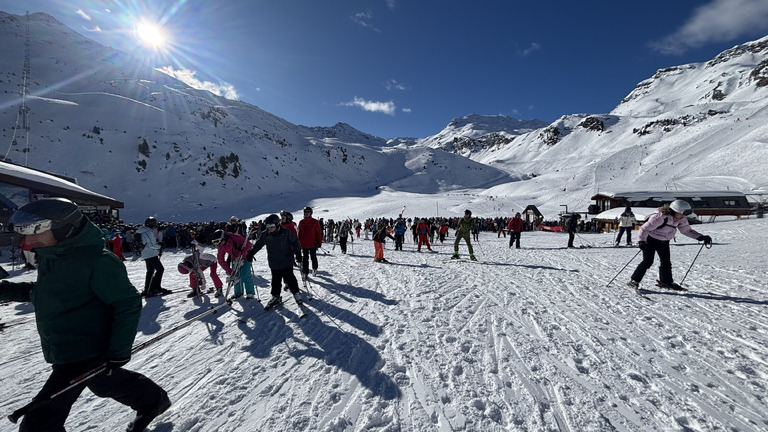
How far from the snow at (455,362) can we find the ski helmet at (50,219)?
1.86 metres

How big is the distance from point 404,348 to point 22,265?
16.1m

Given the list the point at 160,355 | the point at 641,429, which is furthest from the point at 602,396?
the point at 160,355

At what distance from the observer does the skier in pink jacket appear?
578 centimetres

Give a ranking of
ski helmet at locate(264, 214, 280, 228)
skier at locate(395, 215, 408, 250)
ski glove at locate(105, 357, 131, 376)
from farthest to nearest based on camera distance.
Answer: skier at locate(395, 215, 408, 250), ski helmet at locate(264, 214, 280, 228), ski glove at locate(105, 357, 131, 376)

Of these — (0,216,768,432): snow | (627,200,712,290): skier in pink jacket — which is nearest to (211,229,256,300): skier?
(0,216,768,432): snow

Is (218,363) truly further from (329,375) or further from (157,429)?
(329,375)

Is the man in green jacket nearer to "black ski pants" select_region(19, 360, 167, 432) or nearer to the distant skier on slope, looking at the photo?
"black ski pants" select_region(19, 360, 167, 432)

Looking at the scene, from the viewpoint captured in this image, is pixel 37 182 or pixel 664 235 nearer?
pixel 664 235

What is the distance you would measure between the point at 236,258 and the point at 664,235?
8623 mm

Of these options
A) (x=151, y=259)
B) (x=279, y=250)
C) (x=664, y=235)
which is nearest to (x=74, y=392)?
(x=279, y=250)

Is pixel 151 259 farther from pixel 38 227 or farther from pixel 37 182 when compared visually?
pixel 37 182

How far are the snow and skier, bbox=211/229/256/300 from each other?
372mm

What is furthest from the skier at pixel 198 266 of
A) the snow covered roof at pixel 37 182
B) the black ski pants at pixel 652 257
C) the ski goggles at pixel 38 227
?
the snow covered roof at pixel 37 182

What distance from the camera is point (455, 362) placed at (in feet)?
11.7
